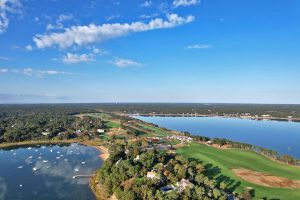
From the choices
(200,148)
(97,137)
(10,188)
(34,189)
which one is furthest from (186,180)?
(97,137)

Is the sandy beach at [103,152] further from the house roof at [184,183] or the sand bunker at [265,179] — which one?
the sand bunker at [265,179]

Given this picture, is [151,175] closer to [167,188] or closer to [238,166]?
[167,188]

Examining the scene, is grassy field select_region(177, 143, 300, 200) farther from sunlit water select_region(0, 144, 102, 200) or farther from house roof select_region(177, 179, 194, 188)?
sunlit water select_region(0, 144, 102, 200)

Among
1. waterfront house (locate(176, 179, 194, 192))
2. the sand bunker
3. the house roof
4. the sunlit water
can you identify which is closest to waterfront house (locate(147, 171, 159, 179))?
waterfront house (locate(176, 179, 194, 192))

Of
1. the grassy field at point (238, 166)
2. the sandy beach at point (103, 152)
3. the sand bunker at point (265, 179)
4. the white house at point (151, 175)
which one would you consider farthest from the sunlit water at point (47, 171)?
the sand bunker at point (265, 179)

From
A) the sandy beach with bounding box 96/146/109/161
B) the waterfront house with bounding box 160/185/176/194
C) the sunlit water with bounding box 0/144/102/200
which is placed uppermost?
the waterfront house with bounding box 160/185/176/194

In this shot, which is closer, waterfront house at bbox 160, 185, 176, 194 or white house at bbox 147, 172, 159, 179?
waterfront house at bbox 160, 185, 176, 194

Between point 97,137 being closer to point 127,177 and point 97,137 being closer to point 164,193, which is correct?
point 127,177
